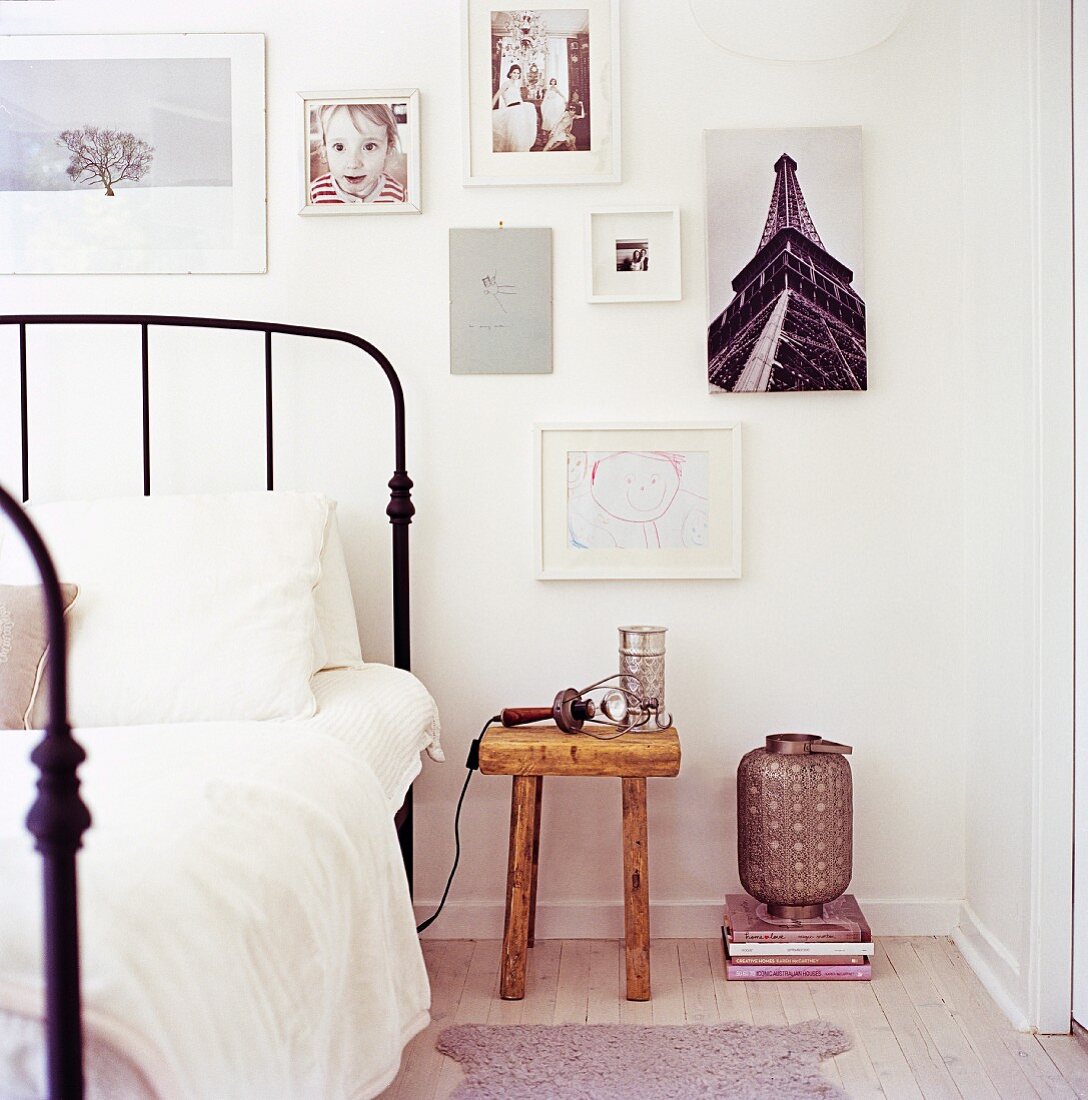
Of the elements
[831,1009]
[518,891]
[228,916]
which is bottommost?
[831,1009]

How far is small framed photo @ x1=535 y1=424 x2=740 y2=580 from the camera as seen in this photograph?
228 cm

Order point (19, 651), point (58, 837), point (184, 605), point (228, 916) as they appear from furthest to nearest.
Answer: point (184, 605) < point (19, 651) < point (228, 916) < point (58, 837)

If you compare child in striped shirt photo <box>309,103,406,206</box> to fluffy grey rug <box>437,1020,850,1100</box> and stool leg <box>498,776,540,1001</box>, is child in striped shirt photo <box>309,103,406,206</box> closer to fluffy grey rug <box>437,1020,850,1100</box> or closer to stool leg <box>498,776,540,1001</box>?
stool leg <box>498,776,540,1001</box>

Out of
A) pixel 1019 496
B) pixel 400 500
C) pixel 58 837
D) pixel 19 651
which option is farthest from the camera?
pixel 400 500

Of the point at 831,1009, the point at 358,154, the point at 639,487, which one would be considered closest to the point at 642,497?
the point at 639,487

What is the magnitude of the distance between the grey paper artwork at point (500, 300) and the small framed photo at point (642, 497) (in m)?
0.16

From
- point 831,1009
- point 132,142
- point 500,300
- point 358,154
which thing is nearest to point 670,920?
point 831,1009

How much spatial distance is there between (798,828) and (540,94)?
1.56m

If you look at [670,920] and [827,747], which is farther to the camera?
[670,920]

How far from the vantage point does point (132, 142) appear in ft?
7.50

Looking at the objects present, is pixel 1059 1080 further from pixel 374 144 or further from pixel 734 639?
pixel 374 144

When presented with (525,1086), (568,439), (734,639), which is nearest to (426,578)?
(568,439)

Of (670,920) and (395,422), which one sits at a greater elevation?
(395,422)

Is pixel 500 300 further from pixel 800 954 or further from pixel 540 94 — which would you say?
pixel 800 954
